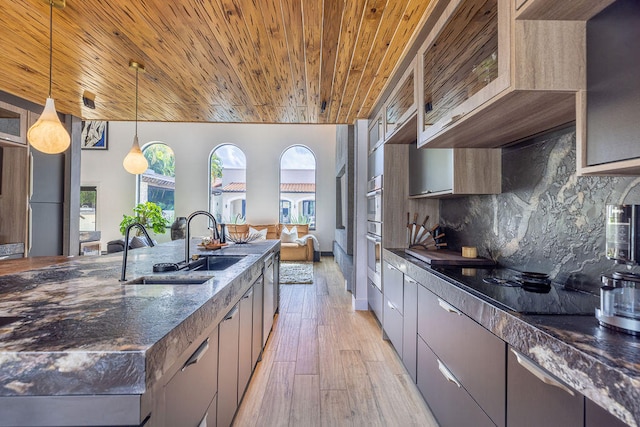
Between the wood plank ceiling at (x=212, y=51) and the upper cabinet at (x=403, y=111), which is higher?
the wood plank ceiling at (x=212, y=51)

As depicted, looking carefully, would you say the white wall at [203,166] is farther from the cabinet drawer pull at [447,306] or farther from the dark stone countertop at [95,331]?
the dark stone countertop at [95,331]

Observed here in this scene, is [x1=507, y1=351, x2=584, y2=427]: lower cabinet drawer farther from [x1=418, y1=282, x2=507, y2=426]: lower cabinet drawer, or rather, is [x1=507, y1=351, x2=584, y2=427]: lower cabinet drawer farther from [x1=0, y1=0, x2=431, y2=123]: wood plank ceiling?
[x1=0, y1=0, x2=431, y2=123]: wood plank ceiling

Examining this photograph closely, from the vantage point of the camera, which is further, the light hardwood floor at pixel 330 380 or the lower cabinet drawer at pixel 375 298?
the lower cabinet drawer at pixel 375 298

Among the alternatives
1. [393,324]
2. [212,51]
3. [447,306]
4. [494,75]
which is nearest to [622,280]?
[447,306]

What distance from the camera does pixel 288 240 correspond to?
24.7ft

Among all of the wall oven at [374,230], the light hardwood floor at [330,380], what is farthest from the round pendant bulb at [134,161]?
the wall oven at [374,230]

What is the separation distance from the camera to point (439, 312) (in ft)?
4.94

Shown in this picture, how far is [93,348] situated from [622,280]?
128 centimetres

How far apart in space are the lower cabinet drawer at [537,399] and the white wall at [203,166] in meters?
7.23

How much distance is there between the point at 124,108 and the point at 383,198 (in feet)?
10.4

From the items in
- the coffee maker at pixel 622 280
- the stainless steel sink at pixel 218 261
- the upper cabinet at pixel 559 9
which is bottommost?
the stainless steel sink at pixel 218 261

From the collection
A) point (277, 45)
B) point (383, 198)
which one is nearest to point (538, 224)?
point (383, 198)

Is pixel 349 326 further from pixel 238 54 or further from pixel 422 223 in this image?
pixel 238 54

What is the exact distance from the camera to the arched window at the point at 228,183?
816 centimetres
